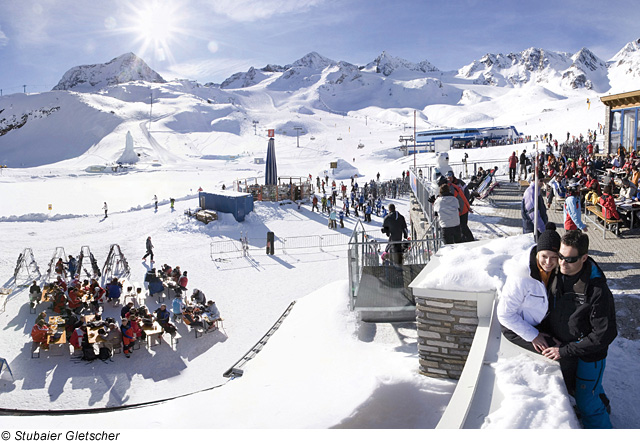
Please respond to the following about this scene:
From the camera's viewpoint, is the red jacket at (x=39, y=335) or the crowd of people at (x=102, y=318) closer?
the crowd of people at (x=102, y=318)

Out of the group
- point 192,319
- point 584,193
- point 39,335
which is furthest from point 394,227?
point 39,335

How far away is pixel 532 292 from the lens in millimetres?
3506

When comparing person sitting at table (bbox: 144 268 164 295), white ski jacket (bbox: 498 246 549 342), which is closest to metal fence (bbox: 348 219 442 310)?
white ski jacket (bbox: 498 246 549 342)

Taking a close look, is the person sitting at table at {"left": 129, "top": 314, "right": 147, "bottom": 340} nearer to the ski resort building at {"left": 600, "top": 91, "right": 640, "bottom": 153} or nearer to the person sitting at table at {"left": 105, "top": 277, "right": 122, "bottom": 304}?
the person sitting at table at {"left": 105, "top": 277, "right": 122, "bottom": 304}

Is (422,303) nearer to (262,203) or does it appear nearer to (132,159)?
(262,203)

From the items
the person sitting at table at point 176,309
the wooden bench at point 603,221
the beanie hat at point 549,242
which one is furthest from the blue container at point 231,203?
the beanie hat at point 549,242

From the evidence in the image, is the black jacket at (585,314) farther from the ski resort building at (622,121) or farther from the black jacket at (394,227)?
the ski resort building at (622,121)

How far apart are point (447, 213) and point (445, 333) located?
273 centimetres

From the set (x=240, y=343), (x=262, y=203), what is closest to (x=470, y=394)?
(x=240, y=343)

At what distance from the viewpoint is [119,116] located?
3568 inches

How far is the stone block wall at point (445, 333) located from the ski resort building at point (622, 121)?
59.4ft

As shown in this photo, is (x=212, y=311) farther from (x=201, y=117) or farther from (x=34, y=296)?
(x=201, y=117)

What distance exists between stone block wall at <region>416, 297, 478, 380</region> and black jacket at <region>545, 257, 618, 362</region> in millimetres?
1325

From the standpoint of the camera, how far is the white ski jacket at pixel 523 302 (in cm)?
350
